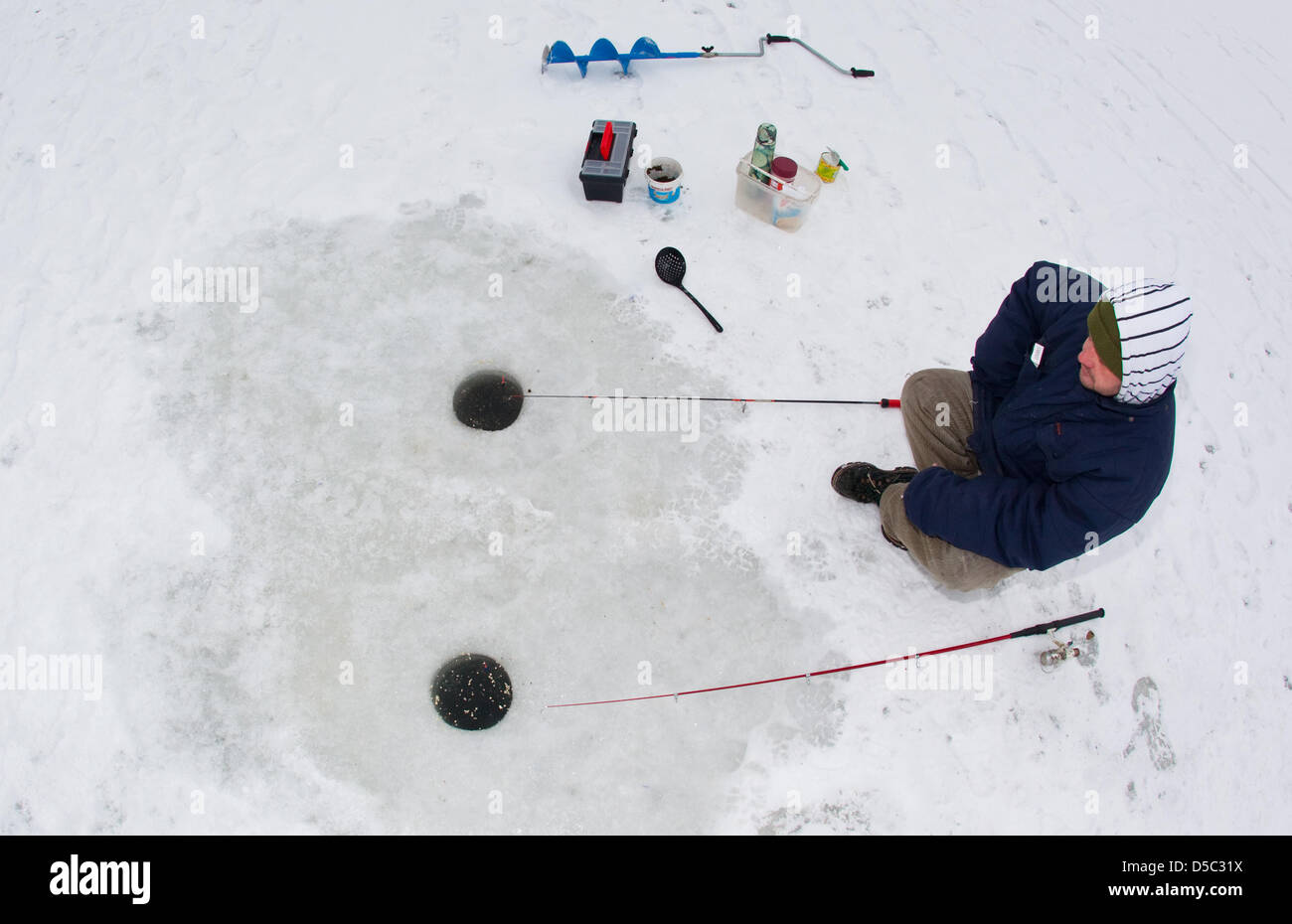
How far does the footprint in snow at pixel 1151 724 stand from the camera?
122 inches

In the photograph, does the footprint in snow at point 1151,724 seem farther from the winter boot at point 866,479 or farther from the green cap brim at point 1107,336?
the green cap brim at point 1107,336

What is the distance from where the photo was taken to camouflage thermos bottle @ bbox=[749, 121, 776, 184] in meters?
3.97

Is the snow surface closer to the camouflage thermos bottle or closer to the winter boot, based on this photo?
the winter boot

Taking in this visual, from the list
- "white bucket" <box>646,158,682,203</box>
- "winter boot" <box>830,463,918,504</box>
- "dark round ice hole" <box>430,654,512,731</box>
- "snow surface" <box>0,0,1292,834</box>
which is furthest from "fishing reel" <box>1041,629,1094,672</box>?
"white bucket" <box>646,158,682,203</box>

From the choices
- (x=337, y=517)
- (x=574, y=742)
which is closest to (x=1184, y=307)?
(x=574, y=742)

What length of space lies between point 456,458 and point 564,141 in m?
2.32

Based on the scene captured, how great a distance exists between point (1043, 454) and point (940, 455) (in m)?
0.59

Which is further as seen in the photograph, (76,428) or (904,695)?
(76,428)

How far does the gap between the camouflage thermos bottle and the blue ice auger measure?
4.34ft

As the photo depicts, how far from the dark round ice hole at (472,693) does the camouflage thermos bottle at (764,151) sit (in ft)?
9.84

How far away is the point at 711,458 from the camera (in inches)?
140

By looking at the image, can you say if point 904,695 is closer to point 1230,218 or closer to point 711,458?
point 711,458

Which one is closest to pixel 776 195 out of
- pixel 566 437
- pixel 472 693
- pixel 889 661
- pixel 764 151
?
pixel 764 151

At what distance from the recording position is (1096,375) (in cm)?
236
